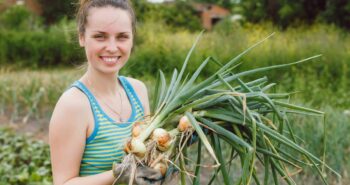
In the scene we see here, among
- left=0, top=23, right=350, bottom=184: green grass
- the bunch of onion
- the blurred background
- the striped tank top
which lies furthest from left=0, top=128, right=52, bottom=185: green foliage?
the bunch of onion

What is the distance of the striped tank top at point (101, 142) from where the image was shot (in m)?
1.67

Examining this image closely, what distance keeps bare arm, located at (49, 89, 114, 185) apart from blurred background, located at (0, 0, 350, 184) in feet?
1.36

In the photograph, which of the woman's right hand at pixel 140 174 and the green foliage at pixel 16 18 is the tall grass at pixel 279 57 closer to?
the woman's right hand at pixel 140 174

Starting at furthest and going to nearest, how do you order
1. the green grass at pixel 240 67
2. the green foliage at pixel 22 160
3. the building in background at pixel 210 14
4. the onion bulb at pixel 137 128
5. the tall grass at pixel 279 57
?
the building in background at pixel 210 14
the tall grass at pixel 279 57
the green grass at pixel 240 67
the green foliage at pixel 22 160
the onion bulb at pixel 137 128

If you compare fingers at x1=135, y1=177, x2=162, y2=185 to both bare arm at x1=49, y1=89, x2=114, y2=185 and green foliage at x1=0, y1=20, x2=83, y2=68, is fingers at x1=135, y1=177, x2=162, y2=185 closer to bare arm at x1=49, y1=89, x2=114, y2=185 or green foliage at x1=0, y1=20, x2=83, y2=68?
bare arm at x1=49, y1=89, x2=114, y2=185

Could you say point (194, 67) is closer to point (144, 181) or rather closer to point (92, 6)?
point (92, 6)

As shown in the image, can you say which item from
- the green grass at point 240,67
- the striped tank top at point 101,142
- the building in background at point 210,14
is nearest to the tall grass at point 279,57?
the green grass at point 240,67

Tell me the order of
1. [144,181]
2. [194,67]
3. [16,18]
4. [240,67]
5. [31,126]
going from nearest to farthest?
[144,181], [31,126], [194,67], [240,67], [16,18]

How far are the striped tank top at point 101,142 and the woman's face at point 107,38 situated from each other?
11 cm

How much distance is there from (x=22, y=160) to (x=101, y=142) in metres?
3.01

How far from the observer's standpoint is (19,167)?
430cm

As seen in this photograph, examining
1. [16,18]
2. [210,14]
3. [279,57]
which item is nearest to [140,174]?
[279,57]

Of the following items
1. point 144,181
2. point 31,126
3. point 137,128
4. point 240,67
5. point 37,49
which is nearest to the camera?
point 144,181

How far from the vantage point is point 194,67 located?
693 cm
